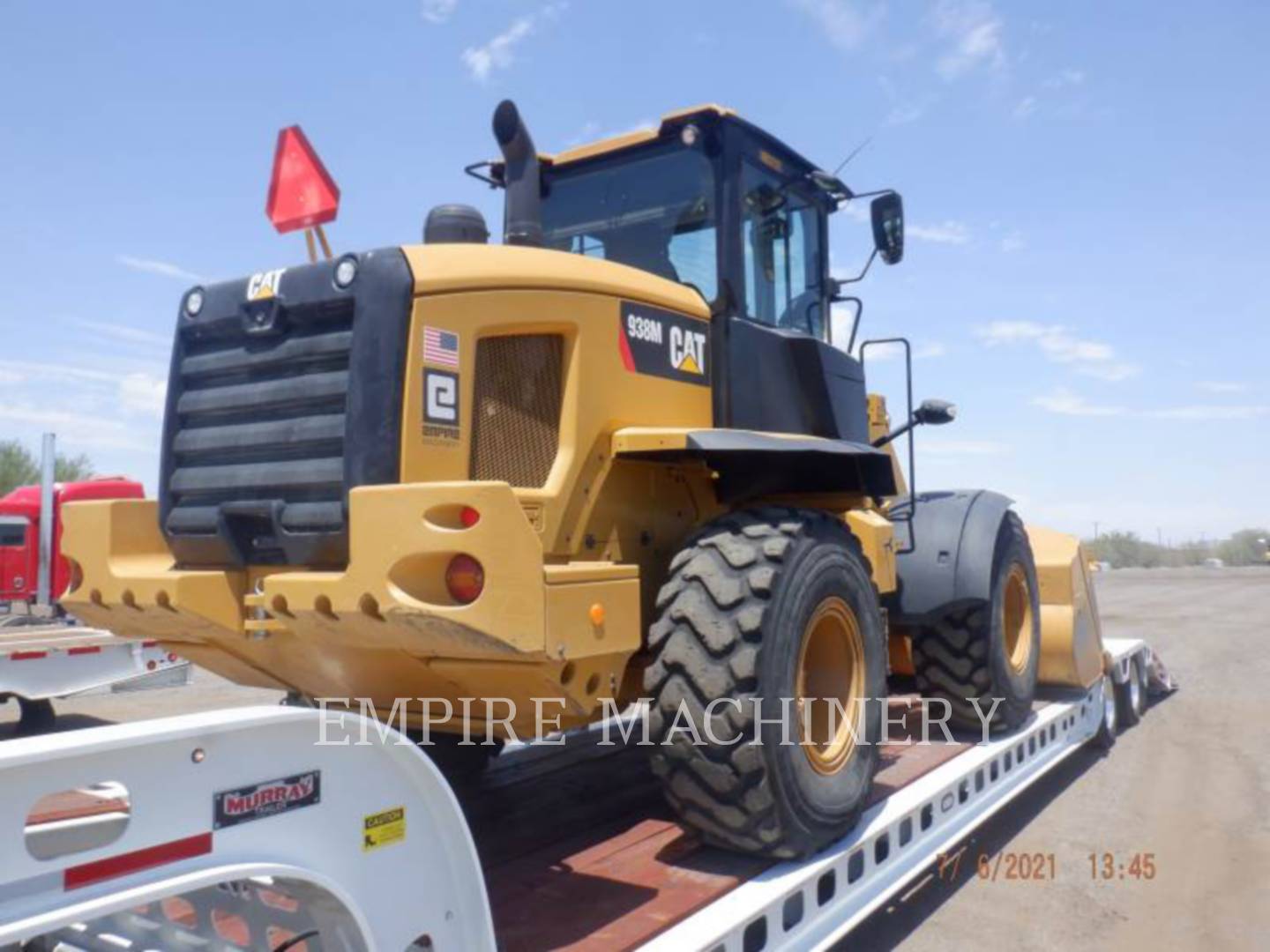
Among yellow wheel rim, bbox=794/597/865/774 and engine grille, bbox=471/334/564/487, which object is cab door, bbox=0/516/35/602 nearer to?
engine grille, bbox=471/334/564/487

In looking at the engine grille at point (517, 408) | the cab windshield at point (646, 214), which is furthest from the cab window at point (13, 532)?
the engine grille at point (517, 408)

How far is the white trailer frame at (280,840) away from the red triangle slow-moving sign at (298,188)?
7.51 feet

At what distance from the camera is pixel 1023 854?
5.21m

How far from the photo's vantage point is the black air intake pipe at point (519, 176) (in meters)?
3.78

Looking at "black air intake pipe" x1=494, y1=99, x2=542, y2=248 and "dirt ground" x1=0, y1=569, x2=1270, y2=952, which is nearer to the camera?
"black air intake pipe" x1=494, y1=99, x2=542, y2=248

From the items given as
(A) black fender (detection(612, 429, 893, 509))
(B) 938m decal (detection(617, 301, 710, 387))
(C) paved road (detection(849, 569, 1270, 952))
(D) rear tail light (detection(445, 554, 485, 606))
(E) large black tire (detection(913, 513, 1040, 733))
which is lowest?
(C) paved road (detection(849, 569, 1270, 952))

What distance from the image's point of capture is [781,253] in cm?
475

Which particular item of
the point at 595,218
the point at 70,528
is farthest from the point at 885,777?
the point at 70,528

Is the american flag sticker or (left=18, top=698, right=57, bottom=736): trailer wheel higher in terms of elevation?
the american flag sticker

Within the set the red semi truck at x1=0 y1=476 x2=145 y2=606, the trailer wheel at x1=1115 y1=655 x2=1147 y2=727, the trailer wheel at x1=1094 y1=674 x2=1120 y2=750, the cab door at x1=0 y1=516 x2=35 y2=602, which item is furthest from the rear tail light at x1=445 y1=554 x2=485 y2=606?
the cab door at x1=0 y1=516 x2=35 y2=602

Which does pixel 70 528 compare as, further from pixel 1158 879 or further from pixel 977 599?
pixel 1158 879

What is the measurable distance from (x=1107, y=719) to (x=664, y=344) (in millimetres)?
5334

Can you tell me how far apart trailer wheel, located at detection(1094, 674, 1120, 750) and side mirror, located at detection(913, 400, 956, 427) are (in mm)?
3015

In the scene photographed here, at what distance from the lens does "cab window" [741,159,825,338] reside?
4.45 m
